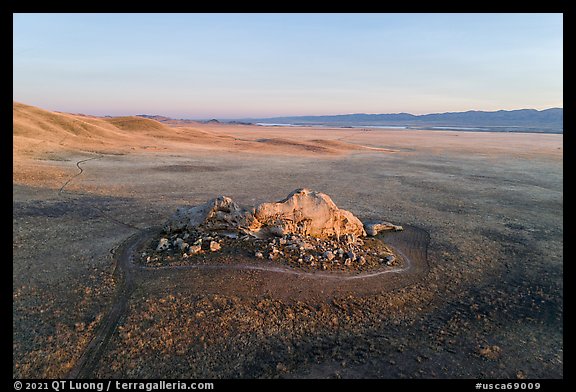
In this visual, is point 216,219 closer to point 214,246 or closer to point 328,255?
point 214,246

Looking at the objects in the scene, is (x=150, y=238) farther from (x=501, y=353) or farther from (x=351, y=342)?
(x=501, y=353)

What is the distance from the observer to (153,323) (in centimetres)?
606

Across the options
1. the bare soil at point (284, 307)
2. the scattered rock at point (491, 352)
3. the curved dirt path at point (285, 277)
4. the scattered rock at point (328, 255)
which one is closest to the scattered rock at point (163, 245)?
the curved dirt path at point (285, 277)

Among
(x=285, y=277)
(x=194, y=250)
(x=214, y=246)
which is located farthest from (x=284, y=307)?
(x=194, y=250)

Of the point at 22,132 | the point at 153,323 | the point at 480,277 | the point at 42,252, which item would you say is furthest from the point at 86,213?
the point at 22,132

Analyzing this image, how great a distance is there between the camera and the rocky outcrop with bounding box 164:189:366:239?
9.35 m

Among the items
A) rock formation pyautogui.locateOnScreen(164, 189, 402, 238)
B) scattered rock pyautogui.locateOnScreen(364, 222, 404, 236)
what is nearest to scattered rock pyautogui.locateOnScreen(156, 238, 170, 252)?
rock formation pyautogui.locateOnScreen(164, 189, 402, 238)

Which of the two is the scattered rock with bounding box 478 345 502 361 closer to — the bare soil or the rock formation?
the bare soil

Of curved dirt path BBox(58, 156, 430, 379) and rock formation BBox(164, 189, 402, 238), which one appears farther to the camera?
rock formation BBox(164, 189, 402, 238)

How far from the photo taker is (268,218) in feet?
31.3

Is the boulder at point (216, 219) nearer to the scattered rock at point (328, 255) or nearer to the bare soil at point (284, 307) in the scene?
the bare soil at point (284, 307)

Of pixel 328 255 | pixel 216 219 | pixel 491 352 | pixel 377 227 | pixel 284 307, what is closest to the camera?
pixel 491 352

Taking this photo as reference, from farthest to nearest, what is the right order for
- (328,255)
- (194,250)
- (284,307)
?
(328,255) < (194,250) < (284,307)
